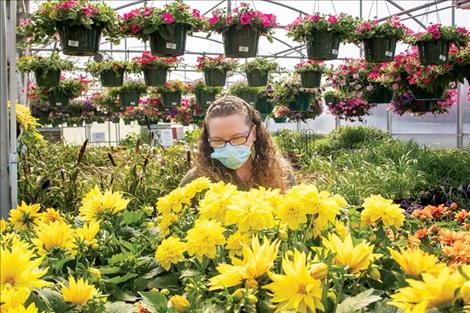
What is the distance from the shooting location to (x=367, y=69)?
6812mm

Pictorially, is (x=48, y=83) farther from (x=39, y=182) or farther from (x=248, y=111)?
(x=248, y=111)

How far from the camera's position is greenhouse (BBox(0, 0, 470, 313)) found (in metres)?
0.69

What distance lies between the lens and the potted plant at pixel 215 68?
251 inches

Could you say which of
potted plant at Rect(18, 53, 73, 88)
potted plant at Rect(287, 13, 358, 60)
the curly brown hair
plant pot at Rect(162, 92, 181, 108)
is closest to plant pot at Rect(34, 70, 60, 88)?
potted plant at Rect(18, 53, 73, 88)

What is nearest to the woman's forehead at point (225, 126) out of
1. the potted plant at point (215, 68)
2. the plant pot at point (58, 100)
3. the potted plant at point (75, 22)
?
the potted plant at point (75, 22)

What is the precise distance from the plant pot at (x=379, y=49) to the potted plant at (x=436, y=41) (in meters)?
0.23

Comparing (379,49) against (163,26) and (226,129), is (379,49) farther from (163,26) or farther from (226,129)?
(226,129)

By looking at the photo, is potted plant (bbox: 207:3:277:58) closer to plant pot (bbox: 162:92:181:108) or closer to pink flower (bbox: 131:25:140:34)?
pink flower (bbox: 131:25:140:34)

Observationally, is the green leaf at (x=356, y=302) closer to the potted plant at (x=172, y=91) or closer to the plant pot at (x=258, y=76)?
the plant pot at (x=258, y=76)

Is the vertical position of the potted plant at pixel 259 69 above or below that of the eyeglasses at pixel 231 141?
above

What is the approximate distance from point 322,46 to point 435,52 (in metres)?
0.95

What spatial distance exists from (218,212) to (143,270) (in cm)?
20

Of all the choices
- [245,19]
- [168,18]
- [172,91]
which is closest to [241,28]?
[245,19]

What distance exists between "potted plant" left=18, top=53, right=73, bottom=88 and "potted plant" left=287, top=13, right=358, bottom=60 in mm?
2580
